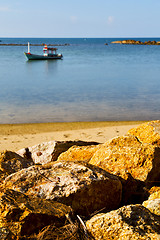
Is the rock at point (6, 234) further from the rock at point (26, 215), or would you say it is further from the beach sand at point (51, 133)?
the beach sand at point (51, 133)

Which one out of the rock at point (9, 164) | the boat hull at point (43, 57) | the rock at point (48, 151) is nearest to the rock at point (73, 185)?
the rock at point (9, 164)

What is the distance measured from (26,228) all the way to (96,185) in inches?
41.2

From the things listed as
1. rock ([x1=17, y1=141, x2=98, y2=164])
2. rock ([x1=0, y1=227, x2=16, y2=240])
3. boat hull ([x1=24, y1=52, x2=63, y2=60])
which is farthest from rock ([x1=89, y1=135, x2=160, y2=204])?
boat hull ([x1=24, y1=52, x2=63, y2=60])

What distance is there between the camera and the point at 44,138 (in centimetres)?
1108

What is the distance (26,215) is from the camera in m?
2.97

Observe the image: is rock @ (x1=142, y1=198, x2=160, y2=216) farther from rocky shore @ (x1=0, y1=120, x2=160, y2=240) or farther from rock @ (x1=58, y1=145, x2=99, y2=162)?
rock @ (x1=58, y1=145, x2=99, y2=162)

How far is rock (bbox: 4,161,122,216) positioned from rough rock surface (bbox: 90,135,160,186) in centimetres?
64

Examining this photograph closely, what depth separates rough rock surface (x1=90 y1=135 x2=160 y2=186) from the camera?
4605 mm

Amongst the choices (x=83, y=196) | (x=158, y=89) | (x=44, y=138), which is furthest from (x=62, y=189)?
(x=158, y=89)

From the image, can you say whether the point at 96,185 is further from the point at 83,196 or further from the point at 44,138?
the point at 44,138

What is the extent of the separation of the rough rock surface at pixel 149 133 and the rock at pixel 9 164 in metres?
2.23

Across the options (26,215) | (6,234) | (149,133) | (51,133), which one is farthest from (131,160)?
(51,133)

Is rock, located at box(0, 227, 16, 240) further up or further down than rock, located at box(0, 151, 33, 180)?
further up

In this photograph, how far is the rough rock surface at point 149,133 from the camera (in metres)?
5.71
